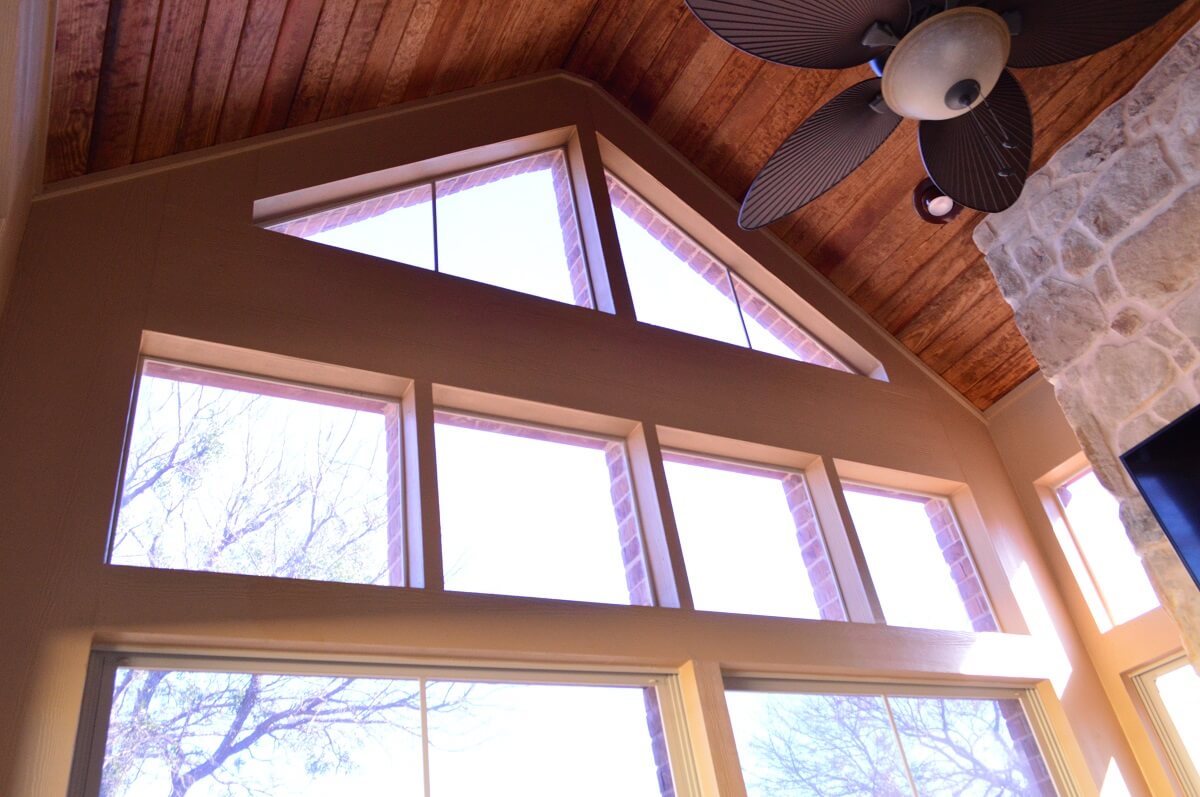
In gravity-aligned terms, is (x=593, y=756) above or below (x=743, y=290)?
below

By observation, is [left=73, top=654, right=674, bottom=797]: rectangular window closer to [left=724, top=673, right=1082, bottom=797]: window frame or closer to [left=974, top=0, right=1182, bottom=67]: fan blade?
[left=724, top=673, right=1082, bottom=797]: window frame

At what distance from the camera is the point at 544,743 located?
2.79 m

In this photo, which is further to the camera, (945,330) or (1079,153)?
(945,330)

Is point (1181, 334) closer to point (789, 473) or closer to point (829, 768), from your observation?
point (789, 473)

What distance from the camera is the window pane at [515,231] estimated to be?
3807 millimetres

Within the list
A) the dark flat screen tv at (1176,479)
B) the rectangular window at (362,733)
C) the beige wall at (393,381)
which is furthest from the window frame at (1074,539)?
the rectangular window at (362,733)

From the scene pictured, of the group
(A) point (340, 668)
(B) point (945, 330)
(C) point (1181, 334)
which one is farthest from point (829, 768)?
(B) point (945, 330)

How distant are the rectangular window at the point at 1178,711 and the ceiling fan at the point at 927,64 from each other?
2255 mm

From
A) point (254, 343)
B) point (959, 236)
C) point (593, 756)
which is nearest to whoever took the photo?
point (593, 756)

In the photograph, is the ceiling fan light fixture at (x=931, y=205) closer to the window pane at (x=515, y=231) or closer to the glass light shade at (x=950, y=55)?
the glass light shade at (x=950, y=55)

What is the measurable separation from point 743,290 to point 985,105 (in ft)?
6.56

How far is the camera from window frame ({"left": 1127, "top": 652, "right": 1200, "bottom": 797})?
12.3ft

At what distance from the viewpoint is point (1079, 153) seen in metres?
3.80

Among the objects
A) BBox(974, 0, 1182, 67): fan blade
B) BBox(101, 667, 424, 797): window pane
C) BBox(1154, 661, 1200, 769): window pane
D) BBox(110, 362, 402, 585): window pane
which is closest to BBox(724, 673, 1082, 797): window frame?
BBox(1154, 661, 1200, 769): window pane
